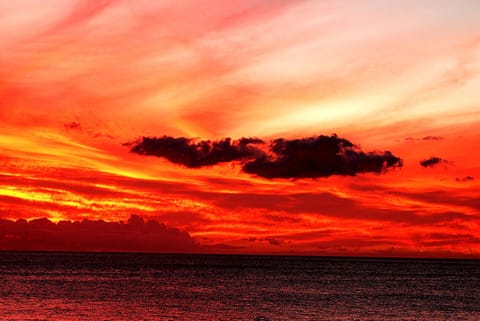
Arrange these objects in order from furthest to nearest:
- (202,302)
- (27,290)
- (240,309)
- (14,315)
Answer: (27,290) < (202,302) < (240,309) < (14,315)

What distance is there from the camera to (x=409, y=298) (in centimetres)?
11544

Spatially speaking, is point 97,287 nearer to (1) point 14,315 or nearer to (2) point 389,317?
(1) point 14,315

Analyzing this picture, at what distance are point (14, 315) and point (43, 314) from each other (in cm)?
370

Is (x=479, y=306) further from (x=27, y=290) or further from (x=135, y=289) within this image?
→ (x=27, y=290)

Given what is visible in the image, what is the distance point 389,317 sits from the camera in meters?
83.9

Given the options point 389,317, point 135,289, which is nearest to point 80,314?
point 389,317

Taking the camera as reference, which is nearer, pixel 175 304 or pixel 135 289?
pixel 175 304

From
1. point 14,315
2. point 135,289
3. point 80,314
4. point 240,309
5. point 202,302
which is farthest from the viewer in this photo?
point 135,289

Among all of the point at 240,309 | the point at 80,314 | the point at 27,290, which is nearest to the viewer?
the point at 80,314

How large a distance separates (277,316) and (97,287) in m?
56.3

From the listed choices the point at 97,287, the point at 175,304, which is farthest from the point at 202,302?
the point at 97,287

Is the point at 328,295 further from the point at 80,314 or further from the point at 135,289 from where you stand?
the point at 80,314

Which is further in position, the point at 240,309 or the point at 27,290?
the point at 27,290

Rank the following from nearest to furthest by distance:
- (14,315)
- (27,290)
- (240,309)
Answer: (14,315) < (240,309) < (27,290)
